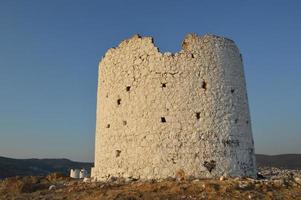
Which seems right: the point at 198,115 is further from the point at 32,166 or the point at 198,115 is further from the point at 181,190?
the point at 32,166

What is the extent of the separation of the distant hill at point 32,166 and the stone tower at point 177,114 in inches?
1285

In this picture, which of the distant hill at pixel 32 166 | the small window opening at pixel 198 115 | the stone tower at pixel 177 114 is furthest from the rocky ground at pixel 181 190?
the distant hill at pixel 32 166

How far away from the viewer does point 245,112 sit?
16.6m

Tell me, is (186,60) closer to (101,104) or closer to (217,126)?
(217,126)

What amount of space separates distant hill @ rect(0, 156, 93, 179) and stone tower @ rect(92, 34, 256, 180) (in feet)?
107

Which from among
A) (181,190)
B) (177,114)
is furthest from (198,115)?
(181,190)

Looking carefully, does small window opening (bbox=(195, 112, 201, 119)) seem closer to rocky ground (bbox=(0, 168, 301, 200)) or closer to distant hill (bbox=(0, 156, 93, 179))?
rocky ground (bbox=(0, 168, 301, 200))

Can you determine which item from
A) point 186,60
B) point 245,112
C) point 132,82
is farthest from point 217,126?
point 132,82

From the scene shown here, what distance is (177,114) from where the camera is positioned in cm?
1520

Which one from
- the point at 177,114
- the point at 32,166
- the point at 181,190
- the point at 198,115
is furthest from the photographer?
the point at 32,166

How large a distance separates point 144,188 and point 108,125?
4.89 m

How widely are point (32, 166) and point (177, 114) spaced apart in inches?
2456

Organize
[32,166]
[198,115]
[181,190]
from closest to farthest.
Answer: [181,190] → [198,115] → [32,166]

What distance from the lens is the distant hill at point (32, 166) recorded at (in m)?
53.0
